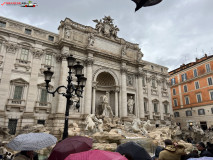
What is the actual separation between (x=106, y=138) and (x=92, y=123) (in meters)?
3.59

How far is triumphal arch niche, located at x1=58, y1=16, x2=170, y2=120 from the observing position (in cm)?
1822

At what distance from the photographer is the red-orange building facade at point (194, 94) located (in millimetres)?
25578

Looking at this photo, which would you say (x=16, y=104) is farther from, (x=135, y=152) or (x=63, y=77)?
(x=135, y=152)

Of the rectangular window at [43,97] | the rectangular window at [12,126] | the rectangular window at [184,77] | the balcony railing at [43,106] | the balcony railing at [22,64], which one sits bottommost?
the rectangular window at [12,126]

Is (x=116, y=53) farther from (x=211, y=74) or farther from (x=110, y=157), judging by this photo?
(x=110, y=157)

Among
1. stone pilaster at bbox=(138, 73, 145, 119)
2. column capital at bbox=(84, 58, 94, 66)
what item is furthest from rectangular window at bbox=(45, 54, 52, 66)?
stone pilaster at bbox=(138, 73, 145, 119)

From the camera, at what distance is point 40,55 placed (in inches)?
670

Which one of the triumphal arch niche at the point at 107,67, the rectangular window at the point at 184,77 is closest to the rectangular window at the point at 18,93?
the triumphal arch niche at the point at 107,67

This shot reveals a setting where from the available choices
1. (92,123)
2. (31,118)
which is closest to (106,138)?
(92,123)

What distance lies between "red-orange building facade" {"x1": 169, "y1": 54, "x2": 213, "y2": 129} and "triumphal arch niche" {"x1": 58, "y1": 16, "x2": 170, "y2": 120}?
7.36 metres

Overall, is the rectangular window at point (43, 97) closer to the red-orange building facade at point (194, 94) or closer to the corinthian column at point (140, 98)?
the corinthian column at point (140, 98)

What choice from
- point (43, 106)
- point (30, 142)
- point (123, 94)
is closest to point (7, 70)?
point (43, 106)

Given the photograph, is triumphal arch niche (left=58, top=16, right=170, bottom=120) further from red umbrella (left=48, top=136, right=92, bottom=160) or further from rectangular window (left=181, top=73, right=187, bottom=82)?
red umbrella (left=48, top=136, right=92, bottom=160)

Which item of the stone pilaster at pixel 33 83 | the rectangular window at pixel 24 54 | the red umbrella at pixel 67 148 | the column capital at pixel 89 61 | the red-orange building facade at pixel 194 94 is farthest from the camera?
the red-orange building facade at pixel 194 94
